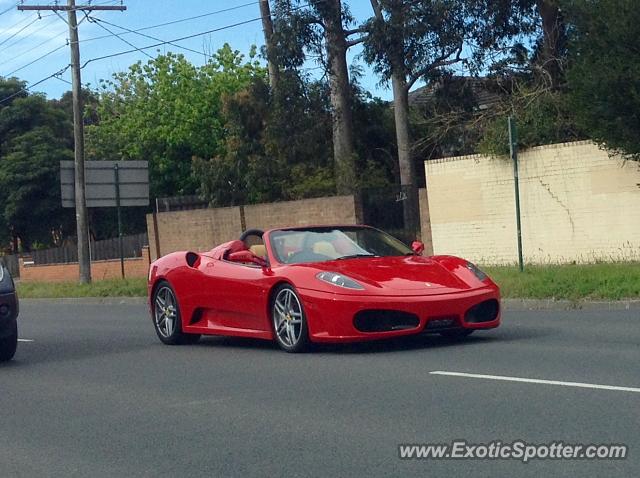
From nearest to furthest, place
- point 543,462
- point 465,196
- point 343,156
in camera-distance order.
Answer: point 543,462 < point 465,196 < point 343,156

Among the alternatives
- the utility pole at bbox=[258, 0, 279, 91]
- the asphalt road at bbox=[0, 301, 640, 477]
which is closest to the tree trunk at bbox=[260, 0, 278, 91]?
the utility pole at bbox=[258, 0, 279, 91]

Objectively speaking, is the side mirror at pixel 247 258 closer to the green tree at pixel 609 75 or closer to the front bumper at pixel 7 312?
the front bumper at pixel 7 312

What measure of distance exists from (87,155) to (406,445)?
45.2 metres

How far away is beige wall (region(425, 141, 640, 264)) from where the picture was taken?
66.3 feet

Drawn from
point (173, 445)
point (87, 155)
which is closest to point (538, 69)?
point (173, 445)

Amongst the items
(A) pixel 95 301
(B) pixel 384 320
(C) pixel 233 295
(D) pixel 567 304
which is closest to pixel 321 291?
(B) pixel 384 320

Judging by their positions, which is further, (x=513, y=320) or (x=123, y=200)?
(x=123, y=200)

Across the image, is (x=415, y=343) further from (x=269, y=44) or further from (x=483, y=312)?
(x=269, y=44)

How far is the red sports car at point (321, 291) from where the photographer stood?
10.2 meters

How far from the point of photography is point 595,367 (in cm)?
895

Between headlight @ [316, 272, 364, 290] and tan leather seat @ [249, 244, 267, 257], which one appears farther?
tan leather seat @ [249, 244, 267, 257]

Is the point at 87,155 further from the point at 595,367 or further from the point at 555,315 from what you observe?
the point at 595,367

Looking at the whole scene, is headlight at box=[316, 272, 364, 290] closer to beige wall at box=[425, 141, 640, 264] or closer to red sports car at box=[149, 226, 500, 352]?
red sports car at box=[149, 226, 500, 352]

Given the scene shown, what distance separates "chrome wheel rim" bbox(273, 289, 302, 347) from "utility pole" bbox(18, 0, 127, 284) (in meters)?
17.9
